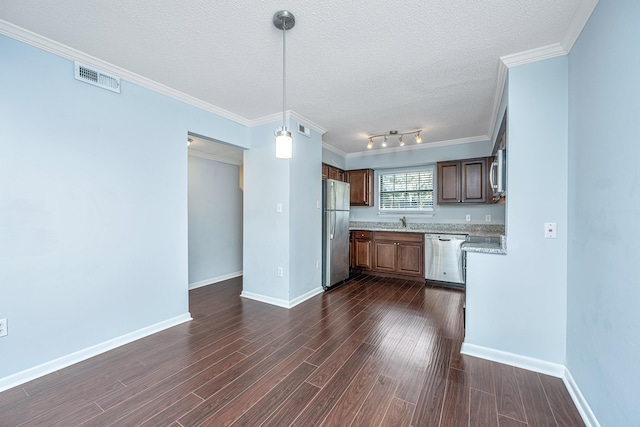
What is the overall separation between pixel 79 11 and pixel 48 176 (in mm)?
1196

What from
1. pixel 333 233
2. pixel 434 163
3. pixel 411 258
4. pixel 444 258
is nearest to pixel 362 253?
pixel 411 258

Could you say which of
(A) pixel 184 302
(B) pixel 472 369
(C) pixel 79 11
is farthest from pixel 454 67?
(A) pixel 184 302

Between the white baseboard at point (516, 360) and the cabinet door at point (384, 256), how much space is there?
2.63 m

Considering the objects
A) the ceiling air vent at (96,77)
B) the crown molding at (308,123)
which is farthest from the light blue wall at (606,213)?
the ceiling air vent at (96,77)

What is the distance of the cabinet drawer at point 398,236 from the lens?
4.76 meters

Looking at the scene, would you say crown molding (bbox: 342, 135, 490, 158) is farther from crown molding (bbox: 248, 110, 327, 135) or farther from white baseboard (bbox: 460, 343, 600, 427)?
white baseboard (bbox: 460, 343, 600, 427)

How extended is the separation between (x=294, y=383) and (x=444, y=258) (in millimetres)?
3444

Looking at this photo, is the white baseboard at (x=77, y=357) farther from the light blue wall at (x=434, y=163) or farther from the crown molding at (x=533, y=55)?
the light blue wall at (x=434, y=163)

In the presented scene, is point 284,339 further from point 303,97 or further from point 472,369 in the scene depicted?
point 303,97

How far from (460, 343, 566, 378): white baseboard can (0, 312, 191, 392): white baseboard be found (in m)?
2.93

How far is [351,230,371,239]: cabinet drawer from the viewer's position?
5230mm

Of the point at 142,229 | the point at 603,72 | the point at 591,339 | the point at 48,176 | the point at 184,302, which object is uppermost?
the point at 603,72

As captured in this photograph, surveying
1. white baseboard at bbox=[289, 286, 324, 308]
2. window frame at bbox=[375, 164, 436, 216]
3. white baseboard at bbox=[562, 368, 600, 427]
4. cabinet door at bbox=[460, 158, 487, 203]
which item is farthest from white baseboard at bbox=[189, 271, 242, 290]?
white baseboard at bbox=[562, 368, 600, 427]

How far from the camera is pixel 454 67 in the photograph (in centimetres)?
240
